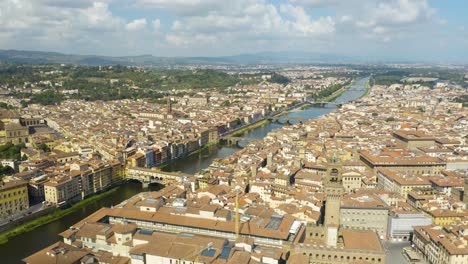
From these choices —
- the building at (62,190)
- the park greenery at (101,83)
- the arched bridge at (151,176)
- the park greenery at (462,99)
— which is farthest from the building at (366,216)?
the park greenery at (462,99)

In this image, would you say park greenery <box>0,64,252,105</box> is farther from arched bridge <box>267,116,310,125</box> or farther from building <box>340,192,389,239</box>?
building <box>340,192,389,239</box>

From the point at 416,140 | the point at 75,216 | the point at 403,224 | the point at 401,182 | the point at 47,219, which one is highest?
the point at 416,140

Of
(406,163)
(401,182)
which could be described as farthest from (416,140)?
(401,182)

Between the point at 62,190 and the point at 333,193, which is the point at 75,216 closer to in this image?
the point at 62,190

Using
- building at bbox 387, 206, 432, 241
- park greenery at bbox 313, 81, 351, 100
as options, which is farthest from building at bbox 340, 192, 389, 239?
park greenery at bbox 313, 81, 351, 100

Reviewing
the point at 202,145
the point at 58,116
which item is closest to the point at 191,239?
the point at 202,145

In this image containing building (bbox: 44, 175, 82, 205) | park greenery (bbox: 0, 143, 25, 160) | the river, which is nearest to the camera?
the river

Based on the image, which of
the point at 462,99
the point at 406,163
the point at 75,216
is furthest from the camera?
the point at 462,99

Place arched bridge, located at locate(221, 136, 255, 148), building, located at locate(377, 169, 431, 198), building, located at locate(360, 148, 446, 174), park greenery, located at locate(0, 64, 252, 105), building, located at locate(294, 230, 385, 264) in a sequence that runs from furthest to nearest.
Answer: park greenery, located at locate(0, 64, 252, 105)
arched bridge, located at locate(221, 136, 255, 148)
building, located at locate(360, 148, 446, 174)
building, located at locate(377, 169, 431, 198)
building, located at locate(294, 230, 385, 264)
